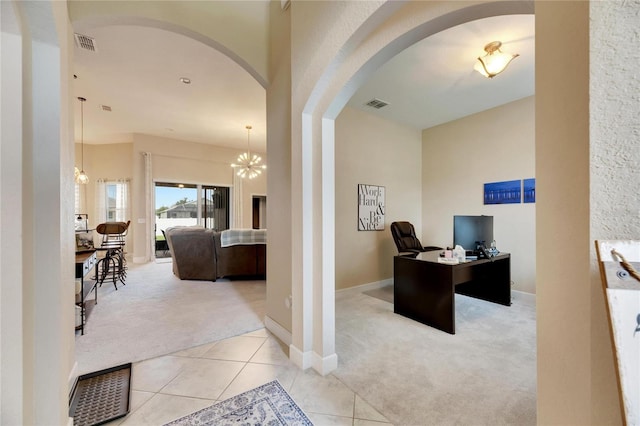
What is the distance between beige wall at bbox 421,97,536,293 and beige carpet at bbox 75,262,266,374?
12.2ft

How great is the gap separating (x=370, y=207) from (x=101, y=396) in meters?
3.82

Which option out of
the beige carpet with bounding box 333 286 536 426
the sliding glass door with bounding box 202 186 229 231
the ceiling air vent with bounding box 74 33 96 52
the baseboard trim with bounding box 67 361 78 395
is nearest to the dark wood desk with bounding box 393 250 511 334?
the beige carpet with bounding box 333 286 536 426

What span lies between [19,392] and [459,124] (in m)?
5.71

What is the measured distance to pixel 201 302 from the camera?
3.58 meters

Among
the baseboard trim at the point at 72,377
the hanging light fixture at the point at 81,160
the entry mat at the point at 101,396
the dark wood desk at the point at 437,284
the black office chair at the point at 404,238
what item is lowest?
the entry mat at the point at 101,396

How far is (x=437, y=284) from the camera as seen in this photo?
2.77 metres

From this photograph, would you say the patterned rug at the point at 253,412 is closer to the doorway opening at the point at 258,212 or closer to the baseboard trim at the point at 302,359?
the baseboard trim at the point at 302,359

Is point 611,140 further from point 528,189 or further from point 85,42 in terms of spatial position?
point 85,42

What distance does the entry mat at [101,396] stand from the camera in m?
1.51

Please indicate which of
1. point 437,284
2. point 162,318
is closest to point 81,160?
point 162,318

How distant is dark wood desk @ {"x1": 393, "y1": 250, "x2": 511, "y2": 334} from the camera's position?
8.76ft

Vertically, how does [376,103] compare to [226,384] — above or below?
above

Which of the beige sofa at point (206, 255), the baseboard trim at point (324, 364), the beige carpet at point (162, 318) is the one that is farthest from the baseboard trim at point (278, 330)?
the beige sofa at point (206, 255)

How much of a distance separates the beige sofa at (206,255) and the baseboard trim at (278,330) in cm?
224
